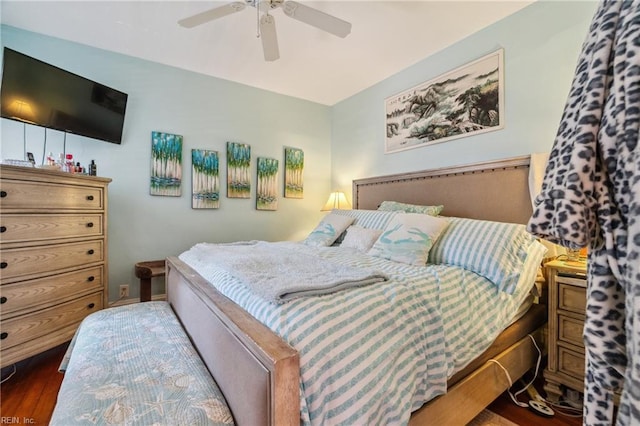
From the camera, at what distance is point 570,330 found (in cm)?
153

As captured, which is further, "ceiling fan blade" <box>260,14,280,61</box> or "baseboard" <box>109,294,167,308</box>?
"baseboard" <box>109,294,167,308</box>

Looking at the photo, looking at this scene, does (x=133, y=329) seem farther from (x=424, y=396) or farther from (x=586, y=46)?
(x=586, y=46)

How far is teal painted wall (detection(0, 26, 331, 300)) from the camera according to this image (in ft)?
8.22

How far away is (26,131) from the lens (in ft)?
7.68

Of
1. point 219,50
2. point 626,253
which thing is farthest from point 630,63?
point 219,50

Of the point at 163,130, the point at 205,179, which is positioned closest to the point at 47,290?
the point at 205,179

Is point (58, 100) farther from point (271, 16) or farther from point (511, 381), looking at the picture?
point (511, 381)

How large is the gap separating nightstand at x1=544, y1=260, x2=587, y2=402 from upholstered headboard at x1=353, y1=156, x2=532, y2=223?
0.55 metres

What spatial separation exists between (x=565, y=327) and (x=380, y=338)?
4.30 feet

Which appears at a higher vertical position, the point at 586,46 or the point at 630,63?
the point at 586,46

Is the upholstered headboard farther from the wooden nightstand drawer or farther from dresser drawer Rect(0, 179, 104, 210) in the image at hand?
dresser drawer Rect(0, 179, 104, 210)

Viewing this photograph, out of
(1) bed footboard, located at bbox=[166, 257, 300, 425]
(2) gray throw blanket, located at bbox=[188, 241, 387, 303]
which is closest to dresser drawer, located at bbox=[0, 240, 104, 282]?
(2) gray throw blanket, located at bbox=[188, 241, 387, 303]

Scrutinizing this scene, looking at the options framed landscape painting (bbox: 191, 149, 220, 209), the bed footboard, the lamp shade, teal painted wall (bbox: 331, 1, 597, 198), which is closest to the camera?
the bed footboard

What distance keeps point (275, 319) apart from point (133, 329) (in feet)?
3.24
